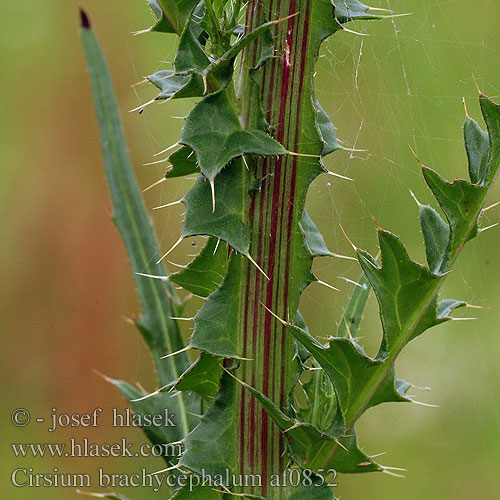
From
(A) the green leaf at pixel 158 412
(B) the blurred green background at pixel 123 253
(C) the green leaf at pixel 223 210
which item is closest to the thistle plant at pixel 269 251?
(C) the green leaf at pixel 223 210

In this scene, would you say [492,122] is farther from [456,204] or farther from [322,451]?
[322,451]

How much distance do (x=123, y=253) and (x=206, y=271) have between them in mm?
858

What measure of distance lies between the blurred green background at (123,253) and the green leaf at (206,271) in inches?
19.3

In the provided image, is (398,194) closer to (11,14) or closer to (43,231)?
(43,231)

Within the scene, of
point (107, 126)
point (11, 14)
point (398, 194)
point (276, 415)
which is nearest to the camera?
point (276, 415)

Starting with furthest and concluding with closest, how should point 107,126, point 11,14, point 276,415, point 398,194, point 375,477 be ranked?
point 11,14, point 375,477, point 398,194, point 107,126, point 276,415

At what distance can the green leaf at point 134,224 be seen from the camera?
46 centimetres

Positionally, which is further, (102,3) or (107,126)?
(102,3)

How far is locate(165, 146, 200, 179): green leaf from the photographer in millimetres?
316

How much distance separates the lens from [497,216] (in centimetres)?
99

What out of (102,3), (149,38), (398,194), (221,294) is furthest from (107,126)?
(102,3)

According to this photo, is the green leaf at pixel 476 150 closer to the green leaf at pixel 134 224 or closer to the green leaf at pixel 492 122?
the green leaf at pixel 492 122

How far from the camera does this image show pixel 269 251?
0.99 feet

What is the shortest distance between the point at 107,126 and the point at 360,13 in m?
0.22
